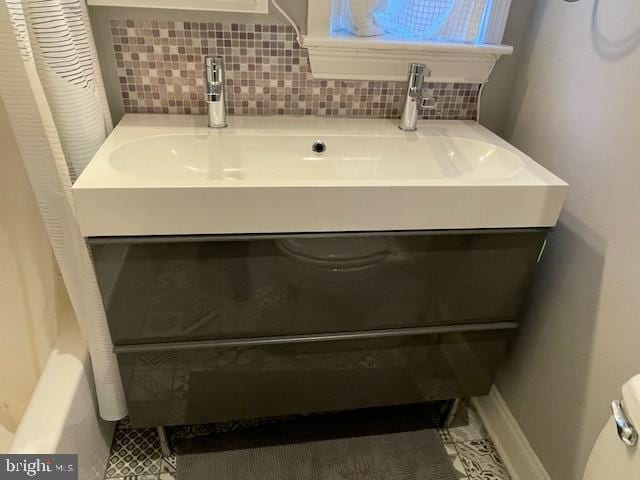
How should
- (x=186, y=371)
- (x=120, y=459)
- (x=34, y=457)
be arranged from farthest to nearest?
(x=120, y=459) → (x=186, y=371) → (x=34, y=457)

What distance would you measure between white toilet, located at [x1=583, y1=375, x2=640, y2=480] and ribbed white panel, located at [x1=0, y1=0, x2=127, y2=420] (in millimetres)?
978

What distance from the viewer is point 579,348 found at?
3.44 feet

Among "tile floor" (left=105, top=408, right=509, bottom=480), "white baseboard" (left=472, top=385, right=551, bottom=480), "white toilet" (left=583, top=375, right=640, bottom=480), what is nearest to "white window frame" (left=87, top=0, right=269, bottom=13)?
"white toilet" (left=583, top=375, right=640, bottom=480)

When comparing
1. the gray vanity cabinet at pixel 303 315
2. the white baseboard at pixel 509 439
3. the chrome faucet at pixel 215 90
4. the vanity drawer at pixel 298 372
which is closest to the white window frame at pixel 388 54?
the chrome faucet at pixel 215 90

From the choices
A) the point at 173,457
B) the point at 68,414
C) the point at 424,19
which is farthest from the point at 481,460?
the point at 424,19

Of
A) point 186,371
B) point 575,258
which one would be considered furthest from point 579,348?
point 186,371

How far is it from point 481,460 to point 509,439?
0.33ft

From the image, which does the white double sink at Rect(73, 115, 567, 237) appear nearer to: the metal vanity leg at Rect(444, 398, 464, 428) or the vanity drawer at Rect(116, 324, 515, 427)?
the vanity drawer at Rect(116, 324, 515, 427)

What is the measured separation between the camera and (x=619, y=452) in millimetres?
703

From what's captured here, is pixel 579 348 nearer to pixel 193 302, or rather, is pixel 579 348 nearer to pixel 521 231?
pixel 521 231

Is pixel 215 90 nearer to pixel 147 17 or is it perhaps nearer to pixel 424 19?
pixel 147 17

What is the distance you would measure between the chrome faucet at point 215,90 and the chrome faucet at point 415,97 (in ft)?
1.46

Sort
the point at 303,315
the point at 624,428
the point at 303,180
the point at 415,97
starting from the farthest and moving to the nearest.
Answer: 1. the point at 415,97
2. the point at 303,315
3. the point at 303,180
4. the point at 624,428

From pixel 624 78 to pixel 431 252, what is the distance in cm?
50
